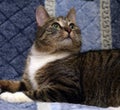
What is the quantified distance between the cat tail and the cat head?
0.64 ft

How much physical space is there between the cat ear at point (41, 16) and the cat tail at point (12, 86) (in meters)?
0.32

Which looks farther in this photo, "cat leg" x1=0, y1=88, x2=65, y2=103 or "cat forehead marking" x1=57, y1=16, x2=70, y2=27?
"cat forehead marking" x1=57, y1=16, x2=70, y2=27

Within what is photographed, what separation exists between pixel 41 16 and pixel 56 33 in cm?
16

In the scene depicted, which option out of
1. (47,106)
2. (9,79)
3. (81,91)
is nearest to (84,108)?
(47,106)

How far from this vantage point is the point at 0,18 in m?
Answer: 1.78

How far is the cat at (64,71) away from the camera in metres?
1.43

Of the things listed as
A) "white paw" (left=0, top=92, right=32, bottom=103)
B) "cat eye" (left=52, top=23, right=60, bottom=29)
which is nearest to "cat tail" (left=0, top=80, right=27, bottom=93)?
"white paw" (left=0, top=92, right=32, bottom=103)

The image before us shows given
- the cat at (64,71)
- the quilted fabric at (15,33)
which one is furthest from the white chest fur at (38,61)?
the quilted fabric at (15,33)

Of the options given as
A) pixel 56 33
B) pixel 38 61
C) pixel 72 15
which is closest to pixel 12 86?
pixel 38 61

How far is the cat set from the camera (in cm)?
143

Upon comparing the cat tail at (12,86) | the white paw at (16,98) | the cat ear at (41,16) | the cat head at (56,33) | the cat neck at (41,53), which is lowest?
the cat tail at (12,86)

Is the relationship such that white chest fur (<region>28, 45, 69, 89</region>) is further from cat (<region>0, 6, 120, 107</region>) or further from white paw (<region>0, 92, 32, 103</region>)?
white paw (<region>0, 92, 32, 103</region>)

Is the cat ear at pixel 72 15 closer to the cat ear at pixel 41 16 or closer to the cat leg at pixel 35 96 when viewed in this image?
the cat ear at pixel 41 16

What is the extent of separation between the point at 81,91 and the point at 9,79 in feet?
1.41
